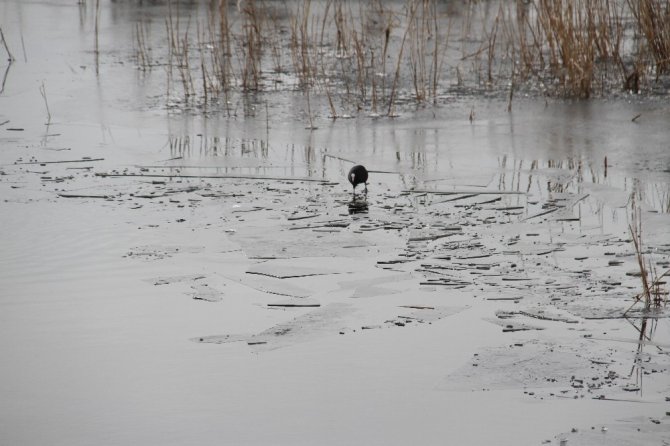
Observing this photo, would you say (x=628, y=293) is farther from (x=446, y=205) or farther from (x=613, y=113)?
(x=613, y=113)

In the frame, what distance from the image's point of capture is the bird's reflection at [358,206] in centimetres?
485

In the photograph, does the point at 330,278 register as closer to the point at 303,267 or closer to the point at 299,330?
the point at 303,267

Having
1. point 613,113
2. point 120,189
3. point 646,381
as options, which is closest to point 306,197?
point 120,189

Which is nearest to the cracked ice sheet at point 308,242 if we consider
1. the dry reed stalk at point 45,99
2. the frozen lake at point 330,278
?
the frozen lake at point 330,278

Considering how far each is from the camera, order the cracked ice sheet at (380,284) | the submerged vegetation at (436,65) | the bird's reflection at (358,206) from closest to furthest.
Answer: the cracked ice sheet at (380,284), the bird's reflection at (358,206), the submerged vegetation at (436,65)

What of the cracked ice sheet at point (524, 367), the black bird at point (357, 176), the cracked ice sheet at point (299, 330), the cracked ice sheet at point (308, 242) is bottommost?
the cracked ice sheet at point (524, 367)

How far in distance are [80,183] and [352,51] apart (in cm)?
400

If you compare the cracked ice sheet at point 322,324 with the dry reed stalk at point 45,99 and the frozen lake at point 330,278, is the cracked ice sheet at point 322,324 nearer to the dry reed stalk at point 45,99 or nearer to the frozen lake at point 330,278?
the frozen lake at point 330,278

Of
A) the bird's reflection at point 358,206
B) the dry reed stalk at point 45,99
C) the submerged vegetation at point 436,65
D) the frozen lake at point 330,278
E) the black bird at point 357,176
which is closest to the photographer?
the frozen lake at point 330,278

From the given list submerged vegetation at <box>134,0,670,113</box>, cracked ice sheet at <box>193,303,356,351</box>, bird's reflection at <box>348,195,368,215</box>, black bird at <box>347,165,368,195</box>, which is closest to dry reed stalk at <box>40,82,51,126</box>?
submerged vegetation at <box>134,0,670,113</box>

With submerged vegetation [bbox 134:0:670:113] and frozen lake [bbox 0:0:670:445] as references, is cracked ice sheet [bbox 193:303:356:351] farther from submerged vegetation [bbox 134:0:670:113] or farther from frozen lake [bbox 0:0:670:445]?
submerged vegetation [bbox 134:0:670:113]

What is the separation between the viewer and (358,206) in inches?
195

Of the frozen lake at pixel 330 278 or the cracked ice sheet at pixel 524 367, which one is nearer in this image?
the frozen lake at pixel 330 278

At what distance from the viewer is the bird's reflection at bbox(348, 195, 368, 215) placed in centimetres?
485
